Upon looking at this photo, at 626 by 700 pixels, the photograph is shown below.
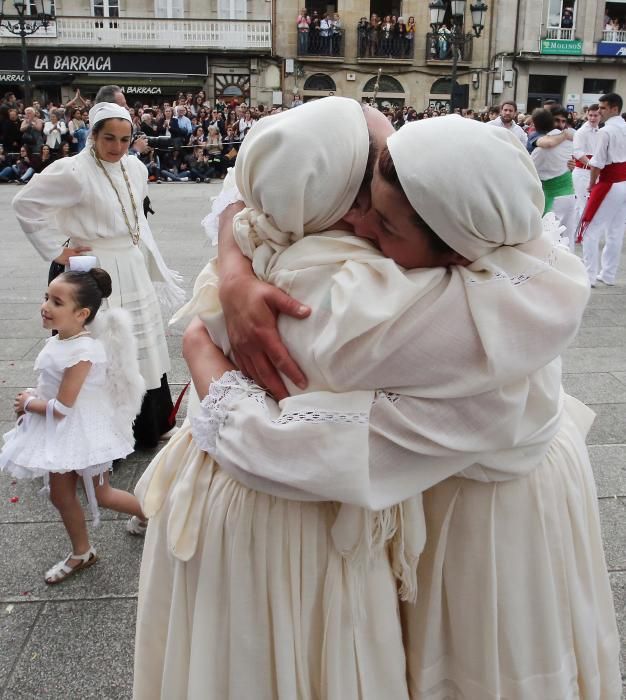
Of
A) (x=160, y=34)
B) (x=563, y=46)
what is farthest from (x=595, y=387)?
(x=563, y=46)

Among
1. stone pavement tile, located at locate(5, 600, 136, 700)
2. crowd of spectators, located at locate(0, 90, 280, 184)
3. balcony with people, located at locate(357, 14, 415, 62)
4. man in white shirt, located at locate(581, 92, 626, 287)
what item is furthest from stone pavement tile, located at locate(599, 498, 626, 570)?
balcony with people, located at locate(357, 14, 415, 62)

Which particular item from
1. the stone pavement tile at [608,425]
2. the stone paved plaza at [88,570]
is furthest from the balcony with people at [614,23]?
the stone pavement tile at [608,425]

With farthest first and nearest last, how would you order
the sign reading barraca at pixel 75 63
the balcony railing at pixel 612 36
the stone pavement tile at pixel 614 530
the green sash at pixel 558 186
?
the balcony railing at pixel 612 36 → the sign reading barraca at pixel 75 63 → the green sash at pixel 558 186 → the stone pavement tile at pixel 614 530

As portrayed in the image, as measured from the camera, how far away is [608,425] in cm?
432

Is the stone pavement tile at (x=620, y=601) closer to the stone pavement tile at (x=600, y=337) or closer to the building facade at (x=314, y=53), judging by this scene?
the stone pavement tile at (x=600, y=337)

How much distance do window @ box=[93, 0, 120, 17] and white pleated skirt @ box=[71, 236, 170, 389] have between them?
94.7ft

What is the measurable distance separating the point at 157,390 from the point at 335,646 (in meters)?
2.89

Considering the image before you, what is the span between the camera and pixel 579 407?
1.84m

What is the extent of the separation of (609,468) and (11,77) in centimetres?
3082

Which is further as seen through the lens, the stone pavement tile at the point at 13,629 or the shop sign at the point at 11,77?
the shop sign at the point at 11,77

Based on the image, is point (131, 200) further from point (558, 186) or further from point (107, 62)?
point (107, 62)

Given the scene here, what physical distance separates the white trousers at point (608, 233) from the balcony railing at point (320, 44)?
24127mm

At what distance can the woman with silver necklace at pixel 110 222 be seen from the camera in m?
3.79

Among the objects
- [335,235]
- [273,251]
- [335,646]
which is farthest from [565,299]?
[335,646]
